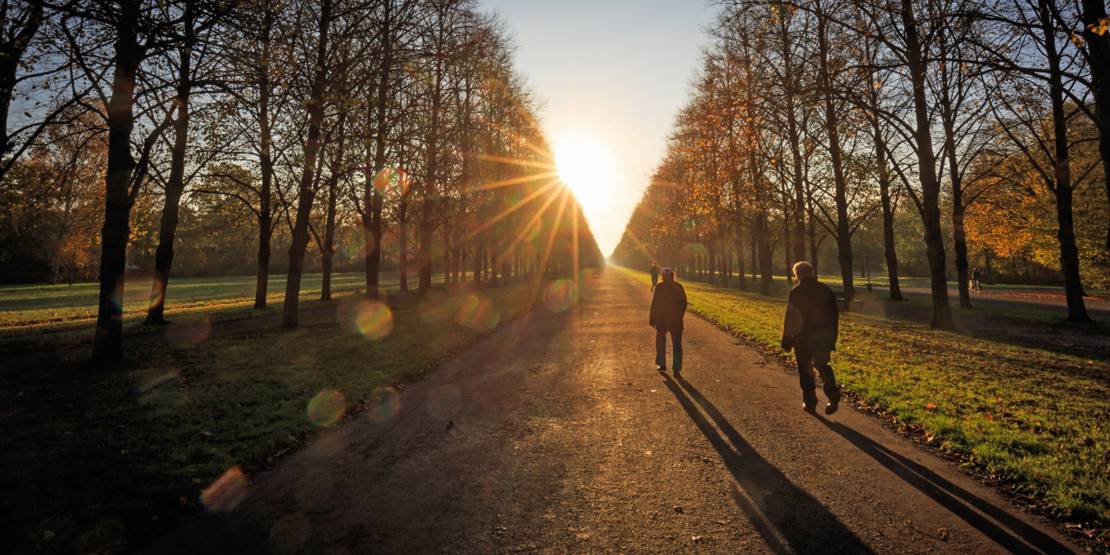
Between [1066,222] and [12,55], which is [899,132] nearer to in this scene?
[1066,222]

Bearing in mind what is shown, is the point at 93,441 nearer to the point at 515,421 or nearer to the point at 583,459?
the point at 515,421

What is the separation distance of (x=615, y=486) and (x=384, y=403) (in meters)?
4.33

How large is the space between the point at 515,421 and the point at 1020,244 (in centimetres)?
3444

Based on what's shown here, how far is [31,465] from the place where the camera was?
4.46 m

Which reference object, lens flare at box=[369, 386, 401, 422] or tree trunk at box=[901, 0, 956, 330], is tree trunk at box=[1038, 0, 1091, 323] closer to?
tree trunk at box=[901, 0, 956, 330]

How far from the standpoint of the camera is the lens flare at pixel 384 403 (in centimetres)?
652

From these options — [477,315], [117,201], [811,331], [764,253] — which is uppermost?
[117,201]

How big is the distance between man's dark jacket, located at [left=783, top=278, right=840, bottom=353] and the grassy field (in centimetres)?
128

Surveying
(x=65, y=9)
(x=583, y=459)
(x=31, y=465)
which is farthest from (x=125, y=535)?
(x=65, y=9)

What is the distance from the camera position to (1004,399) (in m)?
6.64

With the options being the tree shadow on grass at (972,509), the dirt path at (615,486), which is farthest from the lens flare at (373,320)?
the tree shadow on grass at (972,509)

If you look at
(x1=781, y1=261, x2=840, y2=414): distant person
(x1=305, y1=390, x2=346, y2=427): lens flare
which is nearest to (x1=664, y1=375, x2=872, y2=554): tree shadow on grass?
(x1=781, y1=261, x2=840, y2=414): distant person

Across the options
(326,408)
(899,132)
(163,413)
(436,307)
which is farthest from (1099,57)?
(436,307)

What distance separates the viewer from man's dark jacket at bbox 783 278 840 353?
649 centimetres
